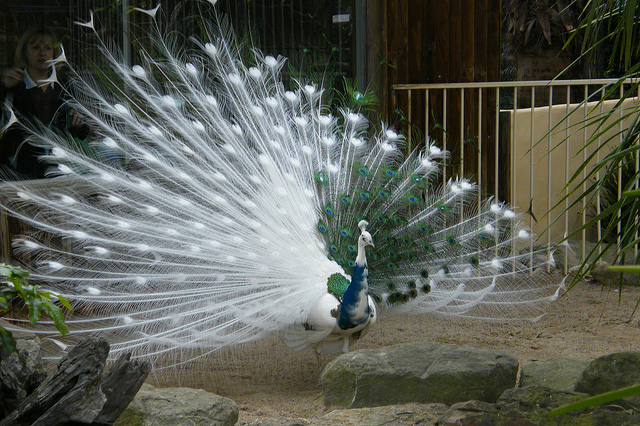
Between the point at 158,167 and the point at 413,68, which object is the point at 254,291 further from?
the point at 413,68

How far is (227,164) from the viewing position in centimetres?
468

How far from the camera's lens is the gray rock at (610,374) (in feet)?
10.7

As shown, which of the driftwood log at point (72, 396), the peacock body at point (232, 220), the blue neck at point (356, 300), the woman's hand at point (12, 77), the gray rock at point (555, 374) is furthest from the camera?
the woman's hand at point (12, 77)

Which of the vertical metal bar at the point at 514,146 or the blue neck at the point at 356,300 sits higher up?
the vertical metal bar at the point at 514,146

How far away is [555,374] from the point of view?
142 inches

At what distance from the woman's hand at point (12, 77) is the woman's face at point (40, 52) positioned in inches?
3.6

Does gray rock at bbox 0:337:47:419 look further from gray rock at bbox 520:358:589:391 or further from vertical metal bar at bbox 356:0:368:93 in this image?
vertical metal bar at bbox 356:0:368:93

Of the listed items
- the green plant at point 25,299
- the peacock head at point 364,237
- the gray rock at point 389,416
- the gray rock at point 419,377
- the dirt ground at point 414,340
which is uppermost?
the green plant at point 25,299

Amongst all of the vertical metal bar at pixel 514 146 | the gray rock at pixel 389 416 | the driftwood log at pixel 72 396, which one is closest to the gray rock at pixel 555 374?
the gray rock at pixel 389 416

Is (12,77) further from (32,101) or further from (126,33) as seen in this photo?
(126,33)

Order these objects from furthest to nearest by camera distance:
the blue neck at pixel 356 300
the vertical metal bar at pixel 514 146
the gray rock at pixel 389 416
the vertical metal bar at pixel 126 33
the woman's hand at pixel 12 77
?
the vertical metal bar at pixel 514 146, the vertical metal bar at pixel 126 33, the woman's hand at pixel 12 77, the blue neck at pixel 356 300, the gray rock at pixel 389 416

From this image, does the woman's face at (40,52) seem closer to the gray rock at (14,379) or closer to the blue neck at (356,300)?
the blue neck at (356,300)

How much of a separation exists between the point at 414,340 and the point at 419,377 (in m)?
1.67

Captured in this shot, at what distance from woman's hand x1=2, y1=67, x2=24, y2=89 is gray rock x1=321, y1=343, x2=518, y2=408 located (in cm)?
316
